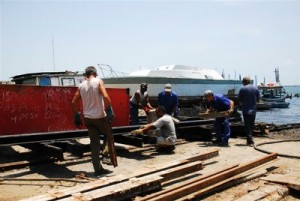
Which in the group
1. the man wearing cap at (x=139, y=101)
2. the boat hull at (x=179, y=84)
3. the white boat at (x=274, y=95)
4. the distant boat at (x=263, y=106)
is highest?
the boat hull at (x=179, y=84)

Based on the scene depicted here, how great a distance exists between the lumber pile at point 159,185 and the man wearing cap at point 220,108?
2892 millimetres

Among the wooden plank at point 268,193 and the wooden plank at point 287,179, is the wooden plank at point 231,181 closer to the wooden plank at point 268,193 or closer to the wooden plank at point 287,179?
the wooden plank at point 287,179

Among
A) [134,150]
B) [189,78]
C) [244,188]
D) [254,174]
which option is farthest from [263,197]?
[189,78]

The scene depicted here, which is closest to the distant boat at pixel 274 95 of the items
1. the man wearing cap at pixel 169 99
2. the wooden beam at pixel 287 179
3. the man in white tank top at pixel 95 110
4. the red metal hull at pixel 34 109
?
the man wearing cap at pixel 169 99

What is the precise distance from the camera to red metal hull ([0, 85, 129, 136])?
7223 mm

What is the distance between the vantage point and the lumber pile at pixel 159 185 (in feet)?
13.4

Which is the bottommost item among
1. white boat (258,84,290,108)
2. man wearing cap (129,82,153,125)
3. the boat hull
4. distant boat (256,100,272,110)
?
distant boat (256,100,272,110)

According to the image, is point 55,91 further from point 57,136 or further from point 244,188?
point 244,188

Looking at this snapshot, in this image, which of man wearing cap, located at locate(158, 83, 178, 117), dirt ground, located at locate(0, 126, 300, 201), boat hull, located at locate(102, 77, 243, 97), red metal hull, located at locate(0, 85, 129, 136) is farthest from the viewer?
boat hull, located at locate(102, 77, 243, 97)

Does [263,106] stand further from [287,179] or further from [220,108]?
[287,179]

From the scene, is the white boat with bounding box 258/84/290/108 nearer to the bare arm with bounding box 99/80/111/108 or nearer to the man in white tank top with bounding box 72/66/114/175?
the man in white tank top with bounding box 72/66/114/175

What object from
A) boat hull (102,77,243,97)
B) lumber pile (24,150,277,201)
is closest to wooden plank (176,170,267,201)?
lumber pile (24,150,277,201)

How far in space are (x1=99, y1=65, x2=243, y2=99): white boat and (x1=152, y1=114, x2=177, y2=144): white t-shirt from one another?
42.0 feet

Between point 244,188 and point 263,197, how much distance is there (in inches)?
20.6
